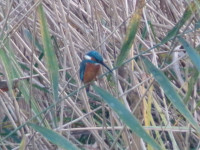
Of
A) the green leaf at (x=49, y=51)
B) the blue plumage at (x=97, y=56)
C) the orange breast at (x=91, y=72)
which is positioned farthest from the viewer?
the orange breast at (x=91, y=72)

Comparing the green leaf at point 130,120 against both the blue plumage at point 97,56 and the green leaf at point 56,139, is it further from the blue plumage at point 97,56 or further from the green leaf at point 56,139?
the blue plumage at point 97,56

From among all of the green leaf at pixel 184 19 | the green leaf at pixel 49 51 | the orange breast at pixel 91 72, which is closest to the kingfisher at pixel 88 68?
the orange breast at pixel 91 72

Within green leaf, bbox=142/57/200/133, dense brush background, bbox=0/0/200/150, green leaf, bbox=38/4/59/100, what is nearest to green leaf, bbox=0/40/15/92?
dense brush background, bbox=0/0/200/150

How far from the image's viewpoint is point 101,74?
2023mm

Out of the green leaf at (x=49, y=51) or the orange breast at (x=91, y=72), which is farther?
the orange breast at (x=91, y=72)

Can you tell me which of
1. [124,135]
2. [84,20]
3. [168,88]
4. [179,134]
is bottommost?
[179,134]

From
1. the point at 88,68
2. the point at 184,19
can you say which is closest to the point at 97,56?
the point at 88,68

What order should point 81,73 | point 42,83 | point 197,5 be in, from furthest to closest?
point 42,83 < point 81,73 < point 197,5

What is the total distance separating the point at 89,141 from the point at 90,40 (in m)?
0.64

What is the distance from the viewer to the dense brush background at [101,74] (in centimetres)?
152

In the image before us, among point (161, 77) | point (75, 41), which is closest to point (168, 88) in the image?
point (161, 77)

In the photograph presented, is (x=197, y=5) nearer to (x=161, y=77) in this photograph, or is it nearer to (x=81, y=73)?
(x=161, y=77)

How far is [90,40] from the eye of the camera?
1941 millimetres

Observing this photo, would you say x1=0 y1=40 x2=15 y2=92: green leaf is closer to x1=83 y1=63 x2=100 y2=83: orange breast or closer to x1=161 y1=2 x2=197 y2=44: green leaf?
x1=83 y1=63 x2=100 y2=83: orange breast
